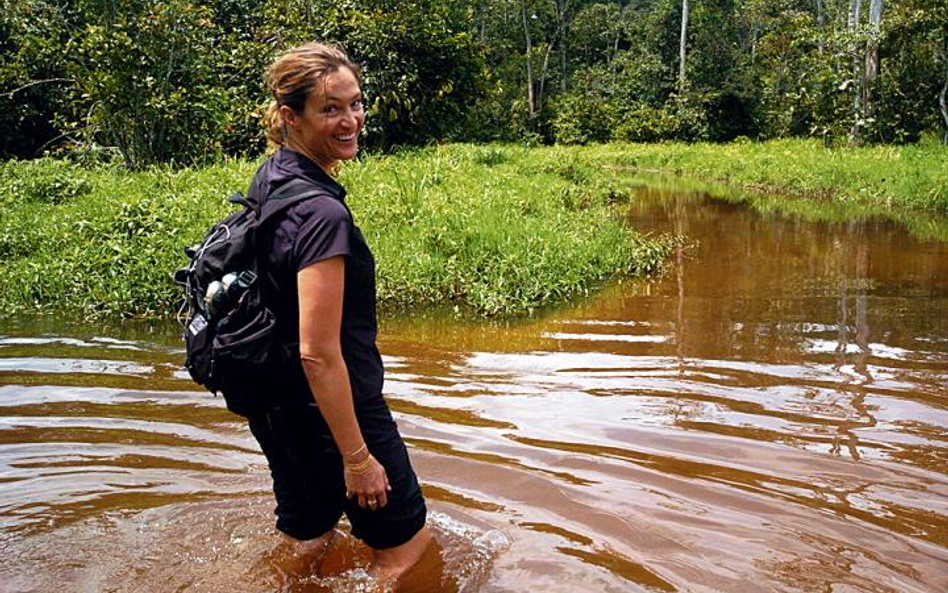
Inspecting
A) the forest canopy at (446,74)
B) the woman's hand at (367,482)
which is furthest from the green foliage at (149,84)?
the woman's hand at (367,482)

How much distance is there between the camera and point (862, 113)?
18.8 meters

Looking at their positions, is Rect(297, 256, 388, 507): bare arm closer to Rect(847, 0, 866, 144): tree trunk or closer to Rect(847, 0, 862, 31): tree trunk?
Rect(847, 0, 866, 144): tree trunk

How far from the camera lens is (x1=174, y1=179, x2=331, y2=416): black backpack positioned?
2117 mm

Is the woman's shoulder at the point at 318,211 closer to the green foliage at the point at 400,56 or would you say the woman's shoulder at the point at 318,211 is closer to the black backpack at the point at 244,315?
the black backpack at the point at 244,315

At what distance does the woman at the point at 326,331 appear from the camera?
6.70 feet

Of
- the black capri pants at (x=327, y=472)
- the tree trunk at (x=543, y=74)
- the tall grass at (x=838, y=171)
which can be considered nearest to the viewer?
the black capri pants at (x=327, y=472)

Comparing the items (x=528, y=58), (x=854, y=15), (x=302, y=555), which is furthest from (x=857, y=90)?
(x=302, y=555)

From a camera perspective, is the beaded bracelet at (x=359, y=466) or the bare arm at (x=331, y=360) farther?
the beaded bracelet at (x=359, y=466)

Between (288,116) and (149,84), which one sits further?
(149,84)

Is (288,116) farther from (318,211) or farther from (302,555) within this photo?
(302,555)

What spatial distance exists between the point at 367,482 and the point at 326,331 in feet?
1.46

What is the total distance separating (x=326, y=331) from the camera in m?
2.04

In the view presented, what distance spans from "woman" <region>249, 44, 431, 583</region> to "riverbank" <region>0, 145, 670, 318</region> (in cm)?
435

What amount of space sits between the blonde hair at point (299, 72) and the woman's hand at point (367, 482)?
0.90m
